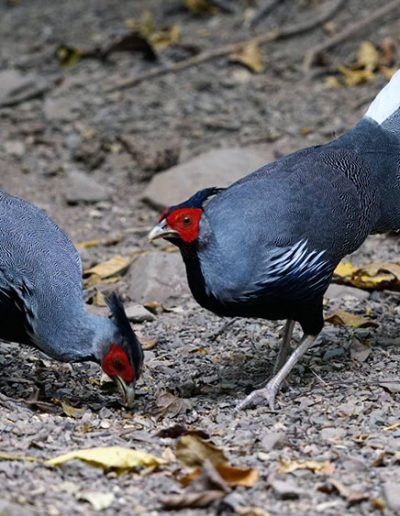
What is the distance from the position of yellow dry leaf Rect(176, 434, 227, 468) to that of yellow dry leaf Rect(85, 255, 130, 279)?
3.09 m

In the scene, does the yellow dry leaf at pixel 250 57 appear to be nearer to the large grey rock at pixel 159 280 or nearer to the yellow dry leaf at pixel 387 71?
the yellow dry leaf at pixel 387 71

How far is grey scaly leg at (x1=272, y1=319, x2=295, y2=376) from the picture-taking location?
5.64 metres

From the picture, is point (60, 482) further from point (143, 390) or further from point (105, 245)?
point (105, 245)

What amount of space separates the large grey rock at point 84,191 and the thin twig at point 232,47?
1.74 metres

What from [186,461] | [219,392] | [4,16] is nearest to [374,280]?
[219,392]

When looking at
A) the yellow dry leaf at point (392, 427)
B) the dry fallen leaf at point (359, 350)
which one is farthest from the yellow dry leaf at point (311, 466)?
the dry fallen leaf at point (359, 350)

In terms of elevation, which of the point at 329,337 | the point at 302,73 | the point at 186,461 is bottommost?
the point at 302,73

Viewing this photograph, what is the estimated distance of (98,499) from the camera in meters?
3.78

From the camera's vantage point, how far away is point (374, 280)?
21.9 feet

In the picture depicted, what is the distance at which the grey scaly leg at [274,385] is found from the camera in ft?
16.9

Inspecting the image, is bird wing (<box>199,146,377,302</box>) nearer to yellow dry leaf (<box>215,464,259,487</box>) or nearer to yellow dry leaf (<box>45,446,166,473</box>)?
yellow dry leaf (<box>45,446,166,473</box>)

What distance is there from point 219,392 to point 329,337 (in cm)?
94

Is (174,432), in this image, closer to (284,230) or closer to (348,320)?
(284,230)

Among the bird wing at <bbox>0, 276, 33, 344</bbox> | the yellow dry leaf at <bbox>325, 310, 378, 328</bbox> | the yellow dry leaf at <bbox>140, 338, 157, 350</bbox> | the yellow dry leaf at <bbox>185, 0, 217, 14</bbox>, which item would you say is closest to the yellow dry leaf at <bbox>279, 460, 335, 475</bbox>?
the bird wing at <bbox>0, 276, 33, 344</bbox>
